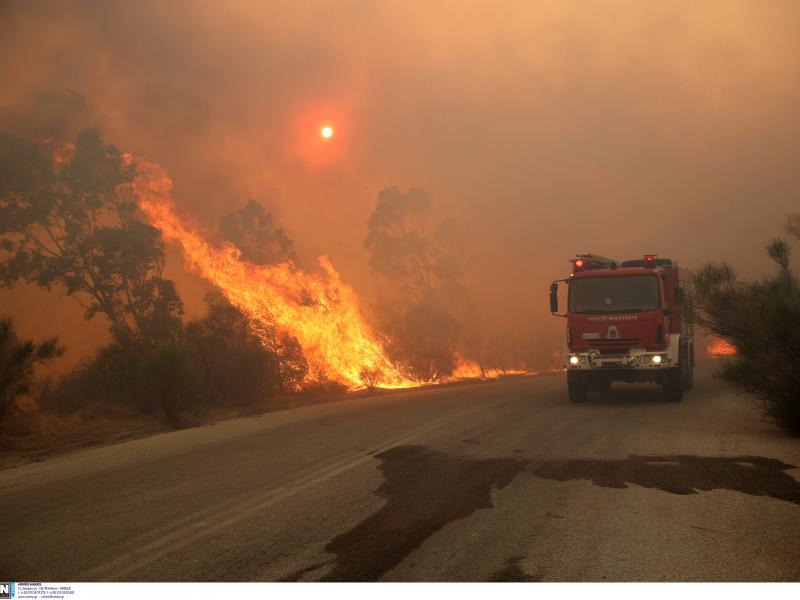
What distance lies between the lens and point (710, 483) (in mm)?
8281

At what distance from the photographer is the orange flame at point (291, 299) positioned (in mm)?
28453

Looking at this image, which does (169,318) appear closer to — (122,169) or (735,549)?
(122,169)

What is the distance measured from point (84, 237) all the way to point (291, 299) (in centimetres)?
856

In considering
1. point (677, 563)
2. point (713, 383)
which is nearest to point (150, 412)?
point (677, 563)

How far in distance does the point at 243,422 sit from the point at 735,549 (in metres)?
12.3

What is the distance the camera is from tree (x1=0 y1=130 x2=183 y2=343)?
89.9 ft

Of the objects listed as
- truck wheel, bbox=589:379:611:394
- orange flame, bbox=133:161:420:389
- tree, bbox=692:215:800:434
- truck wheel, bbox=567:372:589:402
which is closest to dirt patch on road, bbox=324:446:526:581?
tree, bbox=692:215:800:434

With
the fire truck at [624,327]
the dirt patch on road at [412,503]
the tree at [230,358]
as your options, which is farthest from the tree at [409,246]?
the dirt patch on road at [412,503]

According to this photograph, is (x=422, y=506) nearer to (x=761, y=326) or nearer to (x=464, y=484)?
(x=464, y=484)

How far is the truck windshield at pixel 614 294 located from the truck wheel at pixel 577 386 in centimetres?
167

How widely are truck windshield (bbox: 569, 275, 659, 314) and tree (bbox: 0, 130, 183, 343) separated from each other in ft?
55.5

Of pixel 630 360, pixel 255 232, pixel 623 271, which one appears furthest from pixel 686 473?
pixel 255 232

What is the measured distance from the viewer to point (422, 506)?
7.35 m

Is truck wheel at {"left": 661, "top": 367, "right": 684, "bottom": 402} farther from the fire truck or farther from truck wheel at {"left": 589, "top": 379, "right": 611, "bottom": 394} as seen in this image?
truck wheel at {"left": 589, "top": 379, "right": 611, "bottom": 394}
